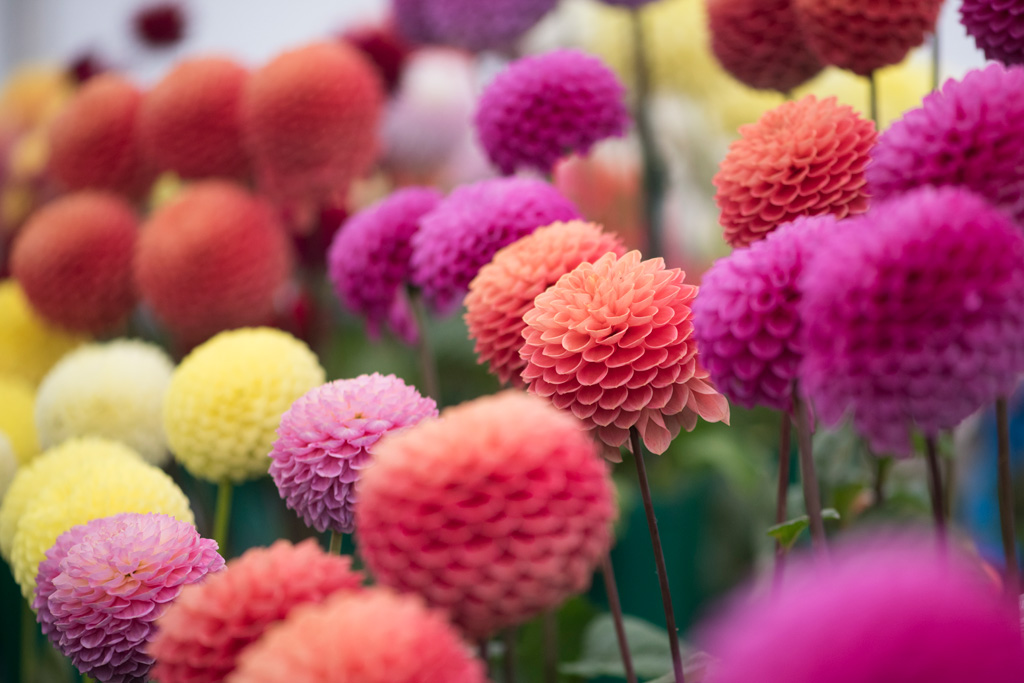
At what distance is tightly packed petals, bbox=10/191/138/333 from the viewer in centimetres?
64

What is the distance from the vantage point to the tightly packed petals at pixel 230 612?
0.71 ft

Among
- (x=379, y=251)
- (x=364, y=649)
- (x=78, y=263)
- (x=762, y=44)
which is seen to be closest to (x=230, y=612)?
(x=364, y=649)

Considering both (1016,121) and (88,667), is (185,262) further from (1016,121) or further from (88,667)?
(1016,121)

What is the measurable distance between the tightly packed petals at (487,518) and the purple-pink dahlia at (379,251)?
0.82 feet

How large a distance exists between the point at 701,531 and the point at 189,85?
548mm

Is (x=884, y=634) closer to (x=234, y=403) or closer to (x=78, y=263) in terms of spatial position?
(x=234, y=403)

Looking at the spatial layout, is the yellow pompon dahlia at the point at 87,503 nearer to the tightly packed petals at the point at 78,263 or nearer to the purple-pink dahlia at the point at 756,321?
the purple-pink dahlia at the point at 756,321

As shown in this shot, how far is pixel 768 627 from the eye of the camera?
0.17m

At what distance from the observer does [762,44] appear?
0.44 meters

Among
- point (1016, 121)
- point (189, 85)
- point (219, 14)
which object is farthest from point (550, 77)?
point (219, 14)

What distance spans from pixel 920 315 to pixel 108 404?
43 cm

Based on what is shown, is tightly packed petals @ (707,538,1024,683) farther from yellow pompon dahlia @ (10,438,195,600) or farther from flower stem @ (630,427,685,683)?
yellow pompon dahlia @ (10,438,195,600)

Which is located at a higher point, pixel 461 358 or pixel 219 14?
pixel 219 14

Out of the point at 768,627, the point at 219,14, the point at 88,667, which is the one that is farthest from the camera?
the point at 219,14
